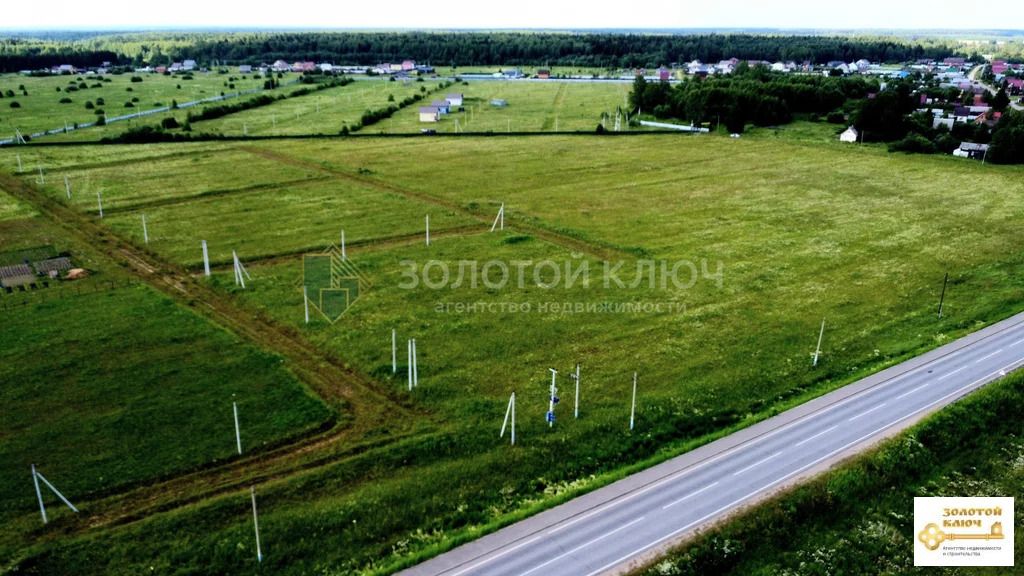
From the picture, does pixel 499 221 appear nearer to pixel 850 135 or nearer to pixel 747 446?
pixel 747 446

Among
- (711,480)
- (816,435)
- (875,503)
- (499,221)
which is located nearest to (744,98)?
(499,221)

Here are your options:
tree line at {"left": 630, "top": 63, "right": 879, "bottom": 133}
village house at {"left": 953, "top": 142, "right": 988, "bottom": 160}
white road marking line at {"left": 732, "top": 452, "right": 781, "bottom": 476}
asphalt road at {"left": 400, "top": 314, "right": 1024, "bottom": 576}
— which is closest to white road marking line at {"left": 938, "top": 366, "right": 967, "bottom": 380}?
asphalt road at {"left": 400, "top": 314, "right": 1024, "bottom": 576}

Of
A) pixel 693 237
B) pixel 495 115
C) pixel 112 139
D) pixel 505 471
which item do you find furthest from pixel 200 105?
pixel 505 471

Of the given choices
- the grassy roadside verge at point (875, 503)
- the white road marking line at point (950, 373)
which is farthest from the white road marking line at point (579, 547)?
the white road marking line at point (950, 373)

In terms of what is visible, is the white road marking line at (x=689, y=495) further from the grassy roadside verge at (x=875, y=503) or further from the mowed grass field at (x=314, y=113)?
the mowed grass field at (x=314, y=113)

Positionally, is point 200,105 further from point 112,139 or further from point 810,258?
point 810,258

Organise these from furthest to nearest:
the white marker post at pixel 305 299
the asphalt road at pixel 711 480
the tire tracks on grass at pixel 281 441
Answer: the white marker post at pixel 305 299 < the tire tracks on grass at pixel 281 441 < the asphalt road at pixel 711 480

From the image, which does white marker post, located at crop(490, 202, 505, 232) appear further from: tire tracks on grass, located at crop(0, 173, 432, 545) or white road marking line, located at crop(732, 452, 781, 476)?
white road marking line, located at crop(732, 452, 781, 476)
